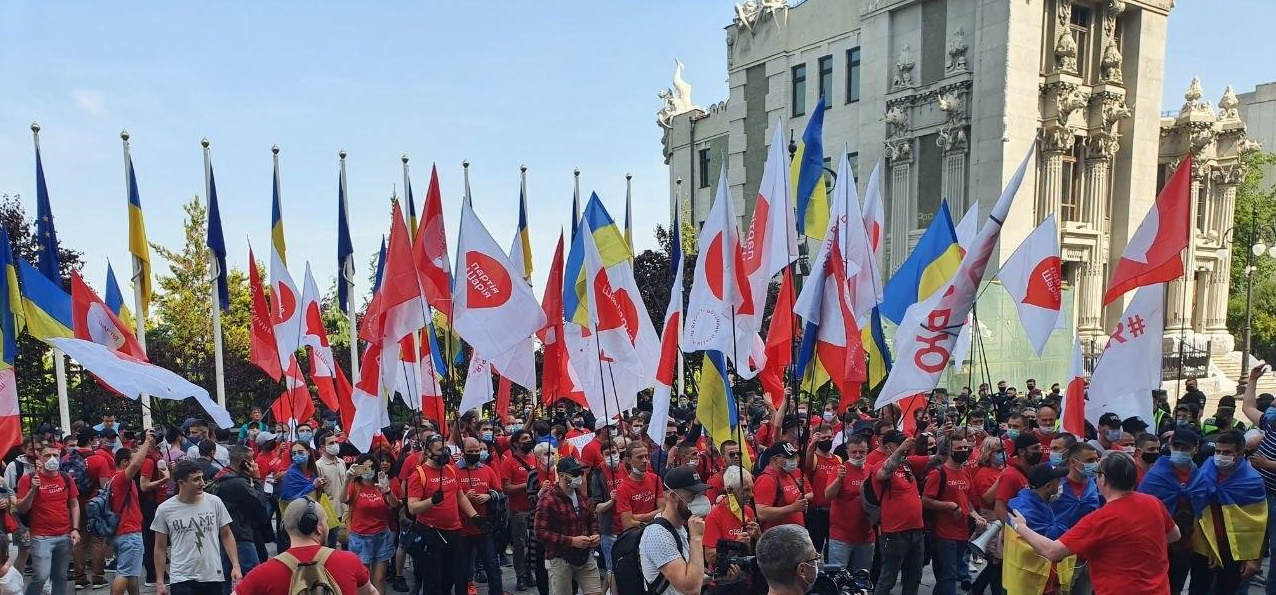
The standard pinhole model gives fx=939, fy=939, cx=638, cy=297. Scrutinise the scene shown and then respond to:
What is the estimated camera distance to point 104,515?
823 cm

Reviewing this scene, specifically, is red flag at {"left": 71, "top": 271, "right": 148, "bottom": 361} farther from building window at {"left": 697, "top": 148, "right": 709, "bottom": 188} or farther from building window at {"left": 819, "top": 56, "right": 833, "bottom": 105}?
building window at {"left": 697, "top": 148, "right": 709, "bottom": 188}

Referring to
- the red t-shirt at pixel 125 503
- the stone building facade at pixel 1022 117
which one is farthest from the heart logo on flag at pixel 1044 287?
the stone building facade at pixel 1022 117

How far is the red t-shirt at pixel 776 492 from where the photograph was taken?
6.62m

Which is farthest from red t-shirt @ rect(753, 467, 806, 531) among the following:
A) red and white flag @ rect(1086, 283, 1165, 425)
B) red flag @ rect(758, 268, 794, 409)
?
red and white flag @ rect(1086, 283, 1165, 425)

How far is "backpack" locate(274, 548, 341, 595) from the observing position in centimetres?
458

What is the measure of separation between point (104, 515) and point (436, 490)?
117 inches

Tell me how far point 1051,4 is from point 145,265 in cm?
2529

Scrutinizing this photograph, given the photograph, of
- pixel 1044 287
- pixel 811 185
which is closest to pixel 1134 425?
pixel 1044 287

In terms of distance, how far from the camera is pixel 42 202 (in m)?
13.8

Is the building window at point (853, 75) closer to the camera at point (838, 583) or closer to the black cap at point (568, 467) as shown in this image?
the black cap at point (568, 467)

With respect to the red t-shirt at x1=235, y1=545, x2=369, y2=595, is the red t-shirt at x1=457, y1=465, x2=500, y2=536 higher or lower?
lower

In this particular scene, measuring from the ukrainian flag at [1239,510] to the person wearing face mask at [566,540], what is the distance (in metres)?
4.77

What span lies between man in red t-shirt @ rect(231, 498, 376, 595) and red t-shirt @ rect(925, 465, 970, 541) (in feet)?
15.9

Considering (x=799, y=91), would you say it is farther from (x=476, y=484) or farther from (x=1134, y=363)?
(x=476, y=484)
